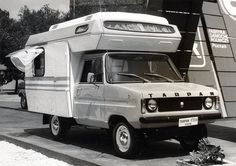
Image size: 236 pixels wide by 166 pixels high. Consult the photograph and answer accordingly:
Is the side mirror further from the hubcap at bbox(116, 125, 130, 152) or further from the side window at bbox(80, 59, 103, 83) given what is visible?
the hubcap at bbox(116, 125, 130, 152)

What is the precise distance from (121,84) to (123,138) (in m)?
1.01

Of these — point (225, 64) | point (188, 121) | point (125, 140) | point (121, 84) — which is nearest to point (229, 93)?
point (225, 64)

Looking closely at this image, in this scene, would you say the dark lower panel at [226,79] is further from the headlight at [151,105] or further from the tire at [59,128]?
the headlight at [151,105]

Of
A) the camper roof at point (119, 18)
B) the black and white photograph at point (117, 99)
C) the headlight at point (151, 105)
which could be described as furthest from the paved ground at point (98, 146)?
the camper roof at point (119, 18)

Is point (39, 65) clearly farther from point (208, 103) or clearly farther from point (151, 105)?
point (208, 103)

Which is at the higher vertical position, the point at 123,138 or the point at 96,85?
the point at 96,85

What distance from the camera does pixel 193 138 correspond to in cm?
905

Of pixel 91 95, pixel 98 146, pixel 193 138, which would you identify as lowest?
pixel 98 146

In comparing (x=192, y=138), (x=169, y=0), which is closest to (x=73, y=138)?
(x=192, y=138)

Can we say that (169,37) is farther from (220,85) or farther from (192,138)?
(220,85)

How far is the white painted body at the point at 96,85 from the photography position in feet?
26.3

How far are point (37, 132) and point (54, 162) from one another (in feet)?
14.8

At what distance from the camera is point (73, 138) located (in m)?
11.3

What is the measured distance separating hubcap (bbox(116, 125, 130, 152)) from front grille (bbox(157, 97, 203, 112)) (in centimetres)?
79
